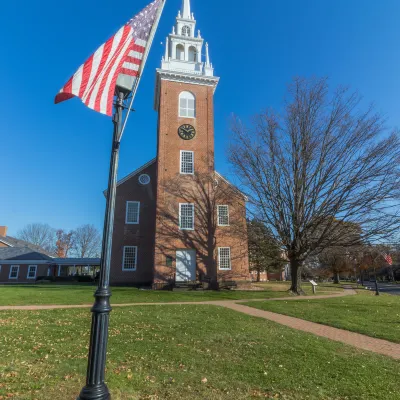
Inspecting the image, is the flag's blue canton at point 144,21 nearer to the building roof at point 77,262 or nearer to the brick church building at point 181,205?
the brick church building at point 181,205

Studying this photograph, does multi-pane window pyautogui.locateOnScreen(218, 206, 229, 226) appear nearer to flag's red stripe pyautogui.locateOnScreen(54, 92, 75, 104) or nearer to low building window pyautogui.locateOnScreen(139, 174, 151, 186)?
low building window pyautogui.locateOnScreen(139, 174, 151, 186)

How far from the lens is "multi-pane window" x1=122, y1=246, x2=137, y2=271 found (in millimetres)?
25234

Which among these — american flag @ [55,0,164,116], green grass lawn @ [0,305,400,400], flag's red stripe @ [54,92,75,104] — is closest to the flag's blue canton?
american flag @ [55,0,164,116]

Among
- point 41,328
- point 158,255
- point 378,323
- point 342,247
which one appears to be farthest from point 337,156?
point 41,328

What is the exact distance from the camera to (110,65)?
4320 mm

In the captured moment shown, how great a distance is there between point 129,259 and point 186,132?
12.6m

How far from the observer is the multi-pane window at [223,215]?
82.6 ft

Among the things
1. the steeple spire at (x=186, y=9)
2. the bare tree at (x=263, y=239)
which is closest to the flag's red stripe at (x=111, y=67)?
the bare tree at (x=263, y=239)

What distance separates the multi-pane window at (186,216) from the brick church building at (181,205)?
0.09 meters

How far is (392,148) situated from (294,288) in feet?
35.9

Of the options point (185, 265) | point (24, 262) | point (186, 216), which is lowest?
point (185, 265)

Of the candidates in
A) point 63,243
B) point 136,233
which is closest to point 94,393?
point 136,233

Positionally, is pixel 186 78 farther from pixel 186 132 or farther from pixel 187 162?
pixel 187 162

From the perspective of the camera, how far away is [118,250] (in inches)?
993
